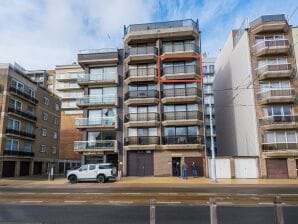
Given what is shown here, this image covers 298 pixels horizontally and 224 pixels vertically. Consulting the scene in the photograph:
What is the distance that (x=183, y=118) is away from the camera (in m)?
33.0

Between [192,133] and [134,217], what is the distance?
24.2 metres

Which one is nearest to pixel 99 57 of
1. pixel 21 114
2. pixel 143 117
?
pixel 143 117

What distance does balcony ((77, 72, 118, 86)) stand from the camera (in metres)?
35.8

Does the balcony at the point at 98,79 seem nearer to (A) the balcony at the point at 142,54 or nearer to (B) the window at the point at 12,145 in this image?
(A) the balcony at the point at 142,54

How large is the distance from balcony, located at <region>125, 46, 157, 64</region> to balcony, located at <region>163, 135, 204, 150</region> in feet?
34.7

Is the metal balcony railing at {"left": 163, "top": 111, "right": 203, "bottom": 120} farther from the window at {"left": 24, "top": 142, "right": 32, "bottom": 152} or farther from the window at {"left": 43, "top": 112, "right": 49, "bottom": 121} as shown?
the window at {"left": 43, "top": 112, "right": 49, "bottom": 121}

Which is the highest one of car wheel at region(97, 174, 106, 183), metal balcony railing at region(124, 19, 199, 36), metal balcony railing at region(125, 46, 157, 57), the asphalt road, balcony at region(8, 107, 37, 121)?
metal balcony railing at region(124, 19, 199, 36)

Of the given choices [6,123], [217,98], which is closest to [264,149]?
[217,98]

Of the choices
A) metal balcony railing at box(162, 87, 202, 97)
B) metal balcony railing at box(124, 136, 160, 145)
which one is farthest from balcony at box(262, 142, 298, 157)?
metal balcony railing at box(124, 136, 160, 145)

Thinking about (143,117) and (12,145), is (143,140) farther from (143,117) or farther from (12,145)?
(12,145)

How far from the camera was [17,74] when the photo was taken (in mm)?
38281

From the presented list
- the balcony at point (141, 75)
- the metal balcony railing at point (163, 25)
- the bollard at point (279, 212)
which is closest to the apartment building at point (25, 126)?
the balcony at point (141, 75)

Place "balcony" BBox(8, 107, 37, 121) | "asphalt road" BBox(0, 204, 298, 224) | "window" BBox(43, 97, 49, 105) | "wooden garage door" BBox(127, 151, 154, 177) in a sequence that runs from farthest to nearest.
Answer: "window" BBox(43, 97, 49, 105) < "balcony" BBox(8, 107, 37, 121) < "wooden garage door" BBox(127, 151, 154, 177) < "asphalt road" BBox(0, 204, 298, 224)

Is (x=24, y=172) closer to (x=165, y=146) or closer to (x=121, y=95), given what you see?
(x=121, y=95)
